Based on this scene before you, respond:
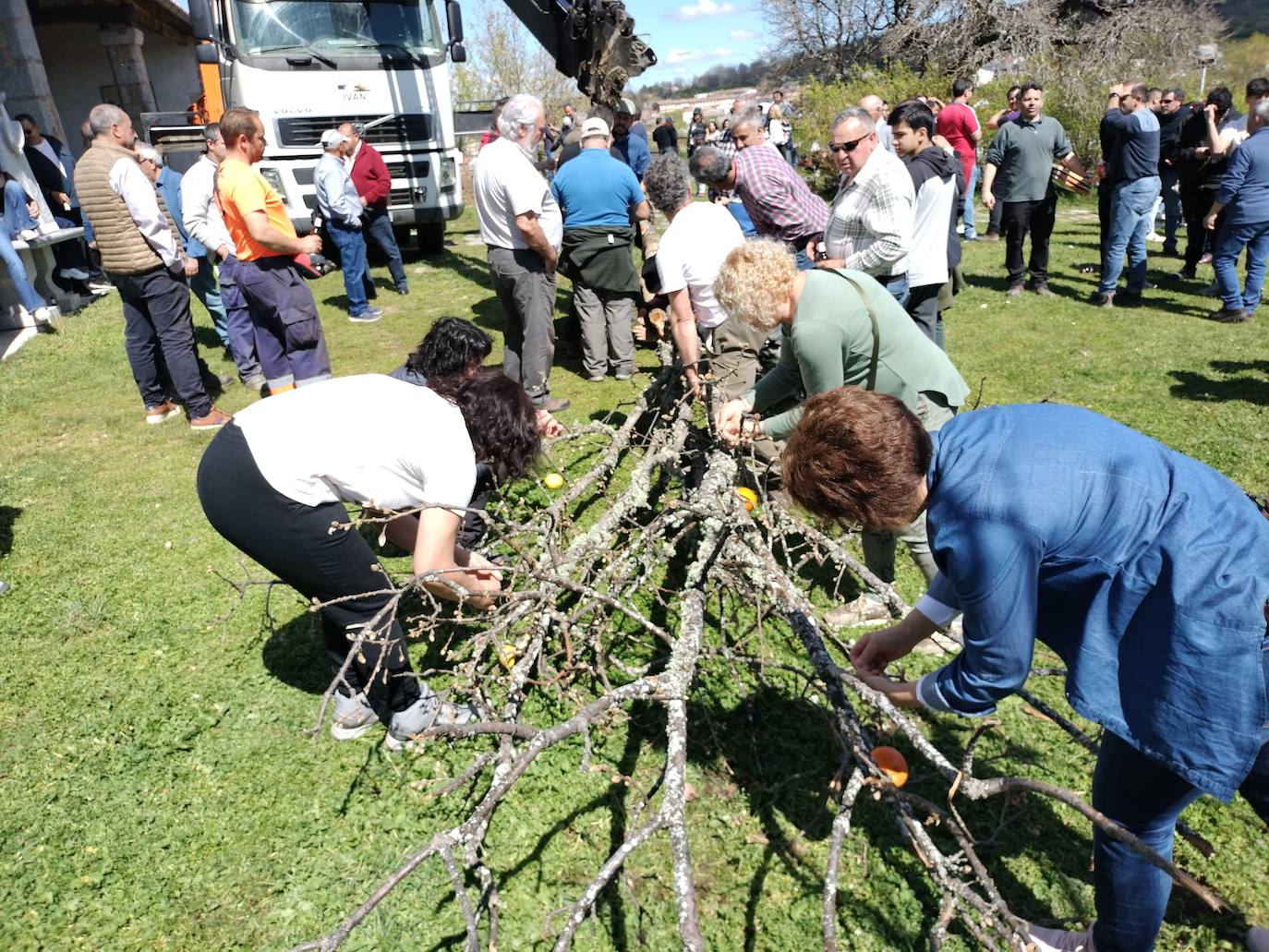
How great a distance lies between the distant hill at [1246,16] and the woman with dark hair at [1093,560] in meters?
58.8

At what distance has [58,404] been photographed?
6930 mm

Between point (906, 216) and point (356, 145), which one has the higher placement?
point (356, 145)

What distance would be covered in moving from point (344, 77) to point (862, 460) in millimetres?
9560

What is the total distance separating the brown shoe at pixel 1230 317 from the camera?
24.7 feet

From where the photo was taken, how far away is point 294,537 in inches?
101

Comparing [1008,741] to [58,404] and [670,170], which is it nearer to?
[670,170]

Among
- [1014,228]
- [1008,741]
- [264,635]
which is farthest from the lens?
[1014,228]

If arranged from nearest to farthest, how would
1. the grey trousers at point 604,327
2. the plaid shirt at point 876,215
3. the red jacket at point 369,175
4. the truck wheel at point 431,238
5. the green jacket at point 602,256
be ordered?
1. the plaid shirt at point 876,215
2. the green jacket at point 602,256
3. the grey trousers at point 604,327
4. the red jacket at point 369,175
5. the truck wheel at point 431,238

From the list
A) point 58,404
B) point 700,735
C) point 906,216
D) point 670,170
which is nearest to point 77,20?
point 58,404

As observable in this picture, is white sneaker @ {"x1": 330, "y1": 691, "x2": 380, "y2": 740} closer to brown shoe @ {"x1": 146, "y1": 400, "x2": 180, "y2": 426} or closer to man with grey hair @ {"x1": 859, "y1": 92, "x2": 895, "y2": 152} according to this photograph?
brown shoe @ {"x1": 146, "y1": 400, "x2": 180, "y2": 426}

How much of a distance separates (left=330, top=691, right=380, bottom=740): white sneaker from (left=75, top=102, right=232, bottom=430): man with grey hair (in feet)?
12.2

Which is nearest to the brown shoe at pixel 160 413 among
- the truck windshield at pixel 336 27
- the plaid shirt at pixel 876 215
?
the truck windshield at pixel 336 27

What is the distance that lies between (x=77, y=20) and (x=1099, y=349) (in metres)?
20.5

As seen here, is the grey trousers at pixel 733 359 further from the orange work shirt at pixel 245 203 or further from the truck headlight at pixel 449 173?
the truck headlight at pixel 449 173
